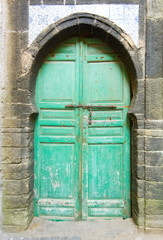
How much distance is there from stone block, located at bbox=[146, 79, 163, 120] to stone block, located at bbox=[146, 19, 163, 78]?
0.12 metres

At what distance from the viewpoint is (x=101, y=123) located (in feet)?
8.89

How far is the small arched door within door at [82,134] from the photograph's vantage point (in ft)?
8.86

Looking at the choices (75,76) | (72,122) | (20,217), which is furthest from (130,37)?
(20,217)

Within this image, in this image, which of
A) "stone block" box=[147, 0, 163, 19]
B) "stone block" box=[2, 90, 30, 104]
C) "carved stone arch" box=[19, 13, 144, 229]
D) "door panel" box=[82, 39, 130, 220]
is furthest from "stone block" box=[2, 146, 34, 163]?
"stone block" box=[147, 0, 163, 19]

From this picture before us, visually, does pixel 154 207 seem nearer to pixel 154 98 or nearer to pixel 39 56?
pixel 154 98

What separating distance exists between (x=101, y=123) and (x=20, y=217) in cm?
191

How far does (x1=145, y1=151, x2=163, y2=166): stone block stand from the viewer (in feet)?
7.98

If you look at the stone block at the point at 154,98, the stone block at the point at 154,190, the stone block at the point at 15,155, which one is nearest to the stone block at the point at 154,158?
the stone block at the point at 154,190

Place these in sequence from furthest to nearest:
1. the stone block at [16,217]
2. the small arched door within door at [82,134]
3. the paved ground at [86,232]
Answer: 1. the small arched door within door at [82,134]
2. the stone block at [16,217]
3. the paved ground at [86,232]

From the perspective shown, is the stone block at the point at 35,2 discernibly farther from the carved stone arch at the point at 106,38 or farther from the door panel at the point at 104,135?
the door panel at the point at 104,135

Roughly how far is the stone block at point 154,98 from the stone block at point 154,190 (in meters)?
0.98

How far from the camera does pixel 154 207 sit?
242cm

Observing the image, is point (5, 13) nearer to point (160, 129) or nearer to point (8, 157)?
point (8, 157)

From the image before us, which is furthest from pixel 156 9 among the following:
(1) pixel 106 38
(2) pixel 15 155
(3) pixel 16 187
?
(3) pixel 16 187
